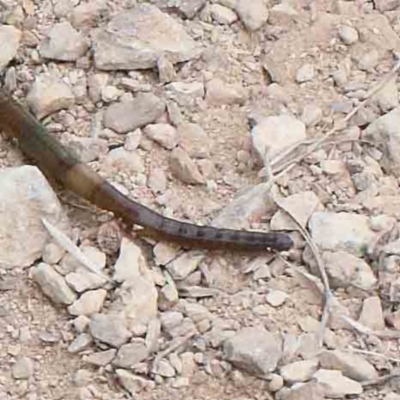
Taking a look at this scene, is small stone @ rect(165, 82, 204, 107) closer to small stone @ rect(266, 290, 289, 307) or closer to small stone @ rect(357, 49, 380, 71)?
small stone @ rect(357, 49, 380, 71)

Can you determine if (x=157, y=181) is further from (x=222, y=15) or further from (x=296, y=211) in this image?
(x=222, y=15)

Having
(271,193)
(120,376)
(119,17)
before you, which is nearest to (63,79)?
(119,17)

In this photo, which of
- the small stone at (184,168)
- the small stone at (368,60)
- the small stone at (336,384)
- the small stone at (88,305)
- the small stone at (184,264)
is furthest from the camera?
the small stone at (368,60)

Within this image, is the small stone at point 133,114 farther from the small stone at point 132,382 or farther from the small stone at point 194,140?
the small stone at point 132,382

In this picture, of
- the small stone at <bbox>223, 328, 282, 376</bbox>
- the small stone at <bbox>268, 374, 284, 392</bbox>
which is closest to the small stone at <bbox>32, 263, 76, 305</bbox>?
the small stone at <bbox>223, 328, 282, 376</bbox>

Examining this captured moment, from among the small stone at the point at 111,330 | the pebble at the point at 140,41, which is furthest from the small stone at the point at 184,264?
the pebble at the point at 140,41

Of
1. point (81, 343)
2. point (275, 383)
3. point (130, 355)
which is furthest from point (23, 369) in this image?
point (275, 383)
